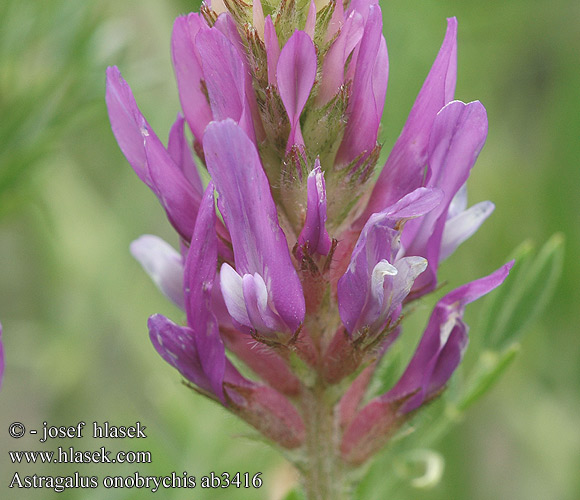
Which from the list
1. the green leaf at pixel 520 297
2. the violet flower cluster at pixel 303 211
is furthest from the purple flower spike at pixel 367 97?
the green leaf at pixel 520 297

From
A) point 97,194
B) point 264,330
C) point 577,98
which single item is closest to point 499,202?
point 577,98

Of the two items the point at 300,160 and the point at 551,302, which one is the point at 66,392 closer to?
the point at 551,302

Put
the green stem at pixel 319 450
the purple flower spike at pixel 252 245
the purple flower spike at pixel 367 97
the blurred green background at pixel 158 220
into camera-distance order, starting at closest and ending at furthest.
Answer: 1. the purple flower spike at pixel 252 245
2. the purple flower spike at pixel 367 97
3. the green stem at pixel 319 450
4. the blurred green background at pixel 158 220

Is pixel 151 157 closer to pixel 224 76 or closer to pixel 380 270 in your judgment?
pixel 224 76

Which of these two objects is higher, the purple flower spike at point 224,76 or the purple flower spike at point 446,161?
the purple flower spike at point 224,76

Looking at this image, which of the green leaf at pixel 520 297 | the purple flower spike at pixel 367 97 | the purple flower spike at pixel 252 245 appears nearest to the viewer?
the purple flower spike at pixel 252 245

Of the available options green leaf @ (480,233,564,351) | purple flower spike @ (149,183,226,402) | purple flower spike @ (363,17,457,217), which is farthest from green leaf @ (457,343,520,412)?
purple flower spike @ (149,183,226,402)

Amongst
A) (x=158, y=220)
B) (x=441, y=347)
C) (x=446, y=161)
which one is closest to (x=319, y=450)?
(x=441, y=347)

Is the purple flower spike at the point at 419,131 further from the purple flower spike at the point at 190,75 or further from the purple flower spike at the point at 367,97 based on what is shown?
the purple flower spike at the point at 190,75

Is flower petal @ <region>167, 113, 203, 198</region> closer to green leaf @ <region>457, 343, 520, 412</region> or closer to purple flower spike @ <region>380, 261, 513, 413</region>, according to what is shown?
purple flower spike @ <region>380, 261, 513, 413</region>
